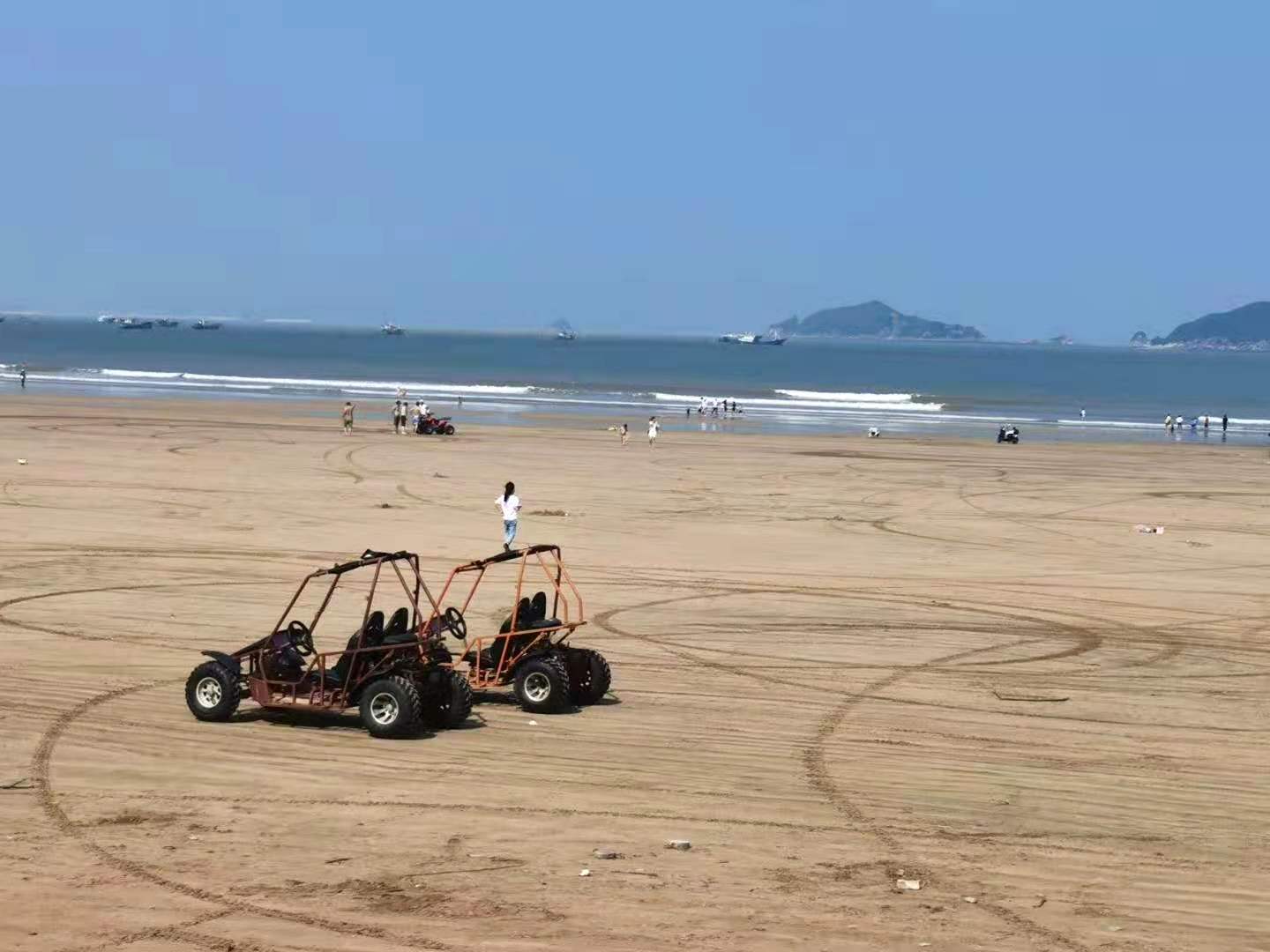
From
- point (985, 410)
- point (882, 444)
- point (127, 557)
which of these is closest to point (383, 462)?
point (127, 557)

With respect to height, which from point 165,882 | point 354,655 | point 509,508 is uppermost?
point 509,508

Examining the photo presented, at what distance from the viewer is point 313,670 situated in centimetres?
1554

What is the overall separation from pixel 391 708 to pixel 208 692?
5.74ft

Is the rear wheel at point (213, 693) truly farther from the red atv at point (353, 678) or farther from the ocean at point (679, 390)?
the ocean at point (679, 390)

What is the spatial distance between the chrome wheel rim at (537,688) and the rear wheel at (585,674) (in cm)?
35

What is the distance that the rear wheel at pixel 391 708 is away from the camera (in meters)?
14.9

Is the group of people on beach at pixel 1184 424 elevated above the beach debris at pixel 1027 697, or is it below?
above

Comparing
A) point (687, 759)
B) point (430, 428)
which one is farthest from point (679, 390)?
point (687, 759)

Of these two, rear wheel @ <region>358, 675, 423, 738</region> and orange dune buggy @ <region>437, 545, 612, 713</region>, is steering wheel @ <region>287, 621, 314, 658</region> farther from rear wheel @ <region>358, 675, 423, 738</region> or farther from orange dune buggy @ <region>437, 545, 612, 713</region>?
orange dune buggy @ <region>437, 545, 612, 713</region>

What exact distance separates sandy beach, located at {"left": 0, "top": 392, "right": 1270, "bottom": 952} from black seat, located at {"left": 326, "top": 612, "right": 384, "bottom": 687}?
49 centimetres

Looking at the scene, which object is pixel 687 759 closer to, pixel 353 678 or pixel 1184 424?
pixel 353 678

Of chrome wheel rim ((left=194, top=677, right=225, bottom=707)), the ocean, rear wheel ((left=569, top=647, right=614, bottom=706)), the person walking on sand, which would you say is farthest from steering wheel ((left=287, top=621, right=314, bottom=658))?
the ocean

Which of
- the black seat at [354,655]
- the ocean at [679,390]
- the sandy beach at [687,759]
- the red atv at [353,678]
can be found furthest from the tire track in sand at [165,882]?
the ocean at [679,390]

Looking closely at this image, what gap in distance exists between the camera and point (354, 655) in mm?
15359
